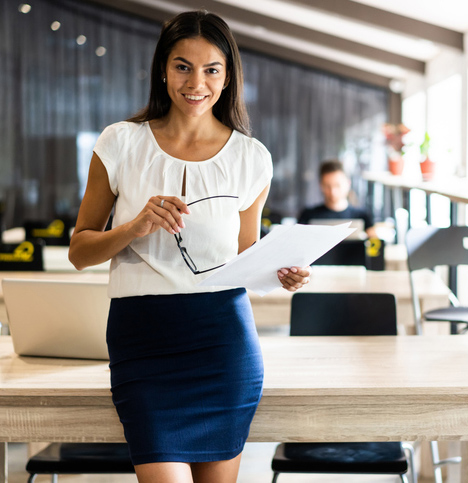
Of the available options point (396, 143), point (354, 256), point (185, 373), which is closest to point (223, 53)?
point (185, 373)

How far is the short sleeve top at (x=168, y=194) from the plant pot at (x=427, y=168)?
4.30m

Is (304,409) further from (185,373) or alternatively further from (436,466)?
(436,466)

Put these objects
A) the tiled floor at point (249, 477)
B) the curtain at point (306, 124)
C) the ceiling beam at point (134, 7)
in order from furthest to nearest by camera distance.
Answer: the curtain at point (306, 124) → the ceiling beam at point (134, 7) → the tiled floor at point (249, 477)

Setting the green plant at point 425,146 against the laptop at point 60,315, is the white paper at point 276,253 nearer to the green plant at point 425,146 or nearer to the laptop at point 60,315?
the laptop at point 60,315

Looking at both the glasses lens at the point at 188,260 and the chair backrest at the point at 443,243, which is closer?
the glasses lens at the point at 188,260

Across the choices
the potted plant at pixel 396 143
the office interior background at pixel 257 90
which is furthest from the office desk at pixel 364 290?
the office interior background at pixel 257 90

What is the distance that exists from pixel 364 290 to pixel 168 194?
1.80 m

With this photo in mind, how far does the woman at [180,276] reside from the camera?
1542 mm

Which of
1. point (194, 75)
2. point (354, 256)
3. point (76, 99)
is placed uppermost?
point (76, 99)

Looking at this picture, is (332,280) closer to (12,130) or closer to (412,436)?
(412,436)

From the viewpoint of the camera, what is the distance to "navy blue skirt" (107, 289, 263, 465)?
1542mm

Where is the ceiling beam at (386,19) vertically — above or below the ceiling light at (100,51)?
below

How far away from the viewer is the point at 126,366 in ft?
5.16

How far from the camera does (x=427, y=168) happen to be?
5758 mm
